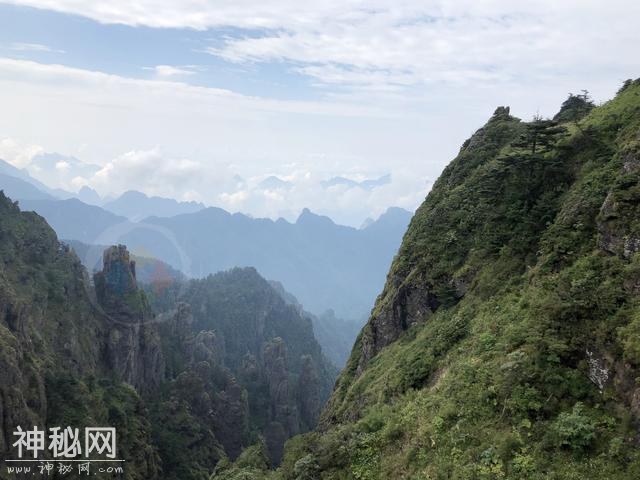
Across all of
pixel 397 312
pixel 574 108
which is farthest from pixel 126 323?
pixel 574 108

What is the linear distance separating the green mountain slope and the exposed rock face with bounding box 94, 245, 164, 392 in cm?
5695

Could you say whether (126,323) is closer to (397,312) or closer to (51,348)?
(51,348)

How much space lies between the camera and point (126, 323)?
86.1 m

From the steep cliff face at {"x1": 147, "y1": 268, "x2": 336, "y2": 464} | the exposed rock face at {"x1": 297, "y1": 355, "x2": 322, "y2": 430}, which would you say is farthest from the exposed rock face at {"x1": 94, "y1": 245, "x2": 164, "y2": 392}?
the exposed rock face at {"x1": 297, "y1": 355, "x2": 322, "y2": 430}

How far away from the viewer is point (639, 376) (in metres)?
12.6

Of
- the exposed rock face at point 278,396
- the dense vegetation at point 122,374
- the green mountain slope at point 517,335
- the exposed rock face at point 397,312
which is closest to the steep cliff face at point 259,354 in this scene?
the exposed rock face at point 278,396

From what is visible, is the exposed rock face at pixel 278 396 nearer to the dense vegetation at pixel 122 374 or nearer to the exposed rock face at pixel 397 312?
the dense vegetation at pixel 122 374

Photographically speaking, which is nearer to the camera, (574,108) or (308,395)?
(574,108)

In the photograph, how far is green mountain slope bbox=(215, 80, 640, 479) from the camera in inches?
529

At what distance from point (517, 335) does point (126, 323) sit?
266 ft

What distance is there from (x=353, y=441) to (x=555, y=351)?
9.00 meters

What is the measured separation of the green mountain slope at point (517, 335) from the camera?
13.4 m

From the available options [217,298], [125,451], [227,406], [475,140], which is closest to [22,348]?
[125,451]

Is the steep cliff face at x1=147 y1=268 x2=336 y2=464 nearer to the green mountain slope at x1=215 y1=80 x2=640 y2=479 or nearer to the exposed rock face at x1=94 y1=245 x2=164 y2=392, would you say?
the exposed rock face at x1=94 y1=245 x2=164 y2=392
